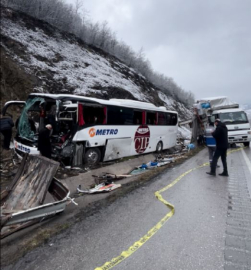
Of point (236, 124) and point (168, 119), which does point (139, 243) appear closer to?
point (168, 119)

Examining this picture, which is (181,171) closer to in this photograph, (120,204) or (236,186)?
(236,186)

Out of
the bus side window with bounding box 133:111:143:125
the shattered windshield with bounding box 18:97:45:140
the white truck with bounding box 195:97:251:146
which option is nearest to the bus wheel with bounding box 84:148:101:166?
the shattered windshield with bounding box 18:97:45:140

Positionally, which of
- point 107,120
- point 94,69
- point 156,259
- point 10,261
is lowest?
point 10,261

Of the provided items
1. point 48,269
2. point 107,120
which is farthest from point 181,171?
point 48,269

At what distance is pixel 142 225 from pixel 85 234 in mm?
1023

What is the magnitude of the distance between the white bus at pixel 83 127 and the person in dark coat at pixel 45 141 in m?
0.32

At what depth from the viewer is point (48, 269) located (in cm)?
286

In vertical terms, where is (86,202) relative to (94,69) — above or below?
below

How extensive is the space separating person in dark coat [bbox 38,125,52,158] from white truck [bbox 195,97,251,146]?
10734 millimetres

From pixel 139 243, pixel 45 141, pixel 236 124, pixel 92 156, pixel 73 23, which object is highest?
pixel 73 23

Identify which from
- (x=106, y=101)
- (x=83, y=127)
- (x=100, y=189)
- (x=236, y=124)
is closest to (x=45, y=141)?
(x=83, y=127)

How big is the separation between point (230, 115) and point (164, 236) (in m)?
13.0

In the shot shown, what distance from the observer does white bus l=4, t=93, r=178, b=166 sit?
787 centimetres

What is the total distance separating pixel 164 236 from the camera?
3543 millimetres
